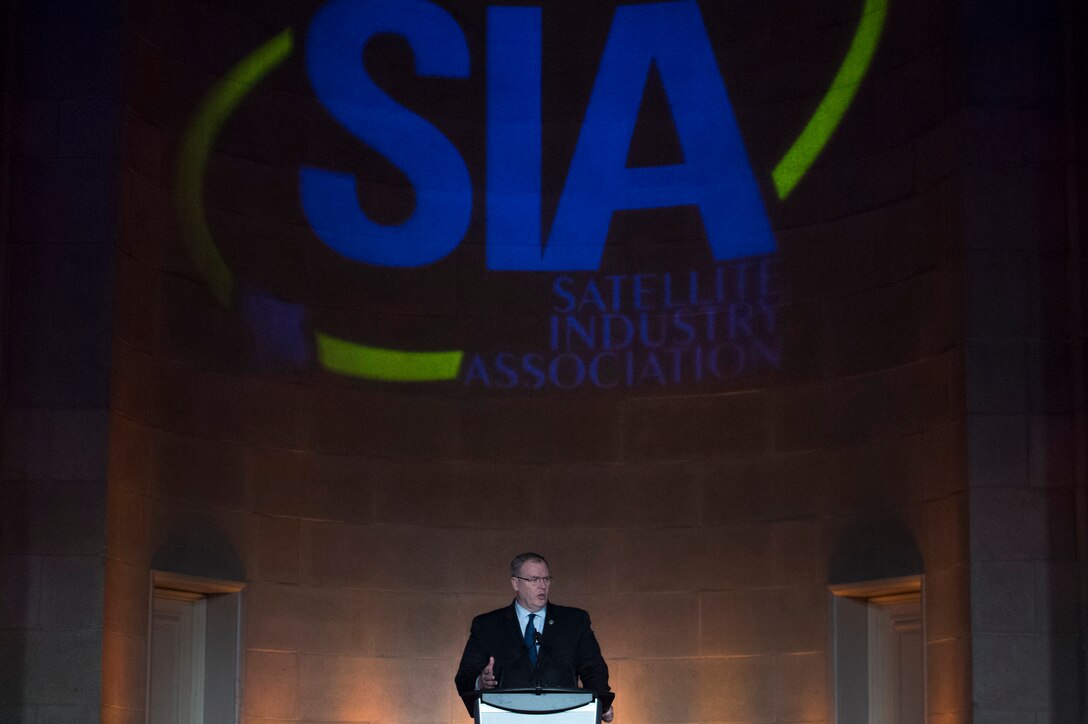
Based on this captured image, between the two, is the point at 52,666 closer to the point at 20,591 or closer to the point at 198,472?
the point at 20,591

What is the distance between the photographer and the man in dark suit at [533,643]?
6.45 metres

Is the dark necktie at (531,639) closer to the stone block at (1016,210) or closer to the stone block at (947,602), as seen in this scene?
the stone block at (947,602)

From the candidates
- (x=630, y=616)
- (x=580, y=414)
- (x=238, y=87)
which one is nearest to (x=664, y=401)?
(x=580, y=414)

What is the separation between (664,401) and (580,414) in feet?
1.58

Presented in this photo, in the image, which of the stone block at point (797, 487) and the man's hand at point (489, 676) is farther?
the stone block at point (797, 487)

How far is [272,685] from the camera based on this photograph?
348 inches

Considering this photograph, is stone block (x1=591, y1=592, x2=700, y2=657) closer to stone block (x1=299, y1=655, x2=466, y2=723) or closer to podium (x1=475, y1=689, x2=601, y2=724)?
stone block (x1=299, y1=655, x2=466, y2=723)

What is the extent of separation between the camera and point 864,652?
8.73m

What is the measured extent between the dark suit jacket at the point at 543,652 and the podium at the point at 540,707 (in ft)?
2.62

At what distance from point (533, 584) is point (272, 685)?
9.42 ft

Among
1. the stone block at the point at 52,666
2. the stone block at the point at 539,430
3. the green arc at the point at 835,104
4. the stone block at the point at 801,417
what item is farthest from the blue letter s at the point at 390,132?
the stone block at the point at 52,666

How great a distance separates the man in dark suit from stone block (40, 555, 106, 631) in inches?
83.0

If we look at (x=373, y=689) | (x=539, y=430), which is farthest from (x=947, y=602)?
(x=373, y=689)

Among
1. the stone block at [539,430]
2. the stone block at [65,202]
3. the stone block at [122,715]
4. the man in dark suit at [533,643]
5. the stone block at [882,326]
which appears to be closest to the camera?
the man in dark suit at [533,643]
